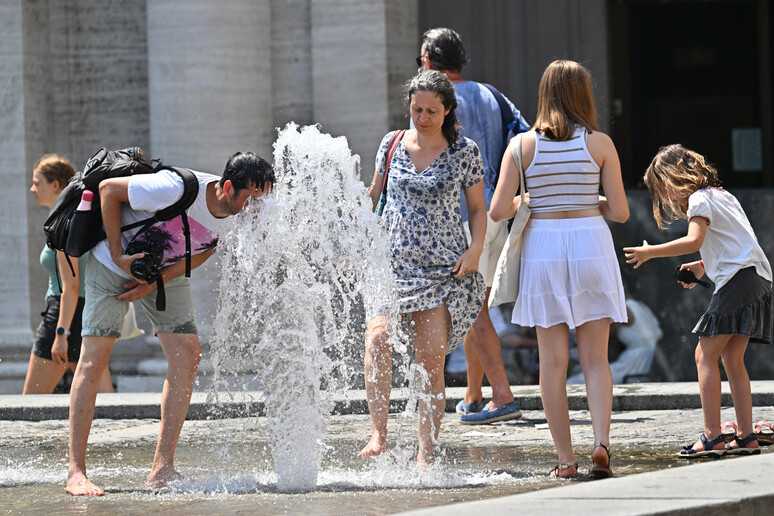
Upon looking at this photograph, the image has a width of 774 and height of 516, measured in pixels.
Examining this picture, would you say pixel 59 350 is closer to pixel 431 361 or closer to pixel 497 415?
pixel 497 415

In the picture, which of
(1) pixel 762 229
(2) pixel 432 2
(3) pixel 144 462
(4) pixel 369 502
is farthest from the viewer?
(2) pixel 432 2

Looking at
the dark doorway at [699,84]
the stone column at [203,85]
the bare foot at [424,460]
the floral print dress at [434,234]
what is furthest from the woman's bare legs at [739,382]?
the dark doorway at [699,84]

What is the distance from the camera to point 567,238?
538 cm

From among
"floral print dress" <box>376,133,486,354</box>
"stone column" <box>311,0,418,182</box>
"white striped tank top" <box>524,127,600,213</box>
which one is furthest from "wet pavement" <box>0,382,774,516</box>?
"stone column" <box>311,0,418,182</box>

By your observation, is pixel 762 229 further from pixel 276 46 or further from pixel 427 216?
pixel 427 216

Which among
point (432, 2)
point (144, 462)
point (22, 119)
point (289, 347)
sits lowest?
point (144, 462)

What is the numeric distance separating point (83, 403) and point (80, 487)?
1.08ft

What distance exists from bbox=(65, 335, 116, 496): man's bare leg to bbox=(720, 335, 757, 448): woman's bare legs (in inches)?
106

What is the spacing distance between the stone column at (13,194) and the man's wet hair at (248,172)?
18.8 ft

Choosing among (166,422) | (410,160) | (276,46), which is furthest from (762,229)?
(166,422)

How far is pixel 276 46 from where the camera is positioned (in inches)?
420

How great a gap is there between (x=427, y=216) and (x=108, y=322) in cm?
137

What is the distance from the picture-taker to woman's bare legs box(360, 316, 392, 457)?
5.67 m

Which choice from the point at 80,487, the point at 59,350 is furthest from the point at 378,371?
the point at 59,350
